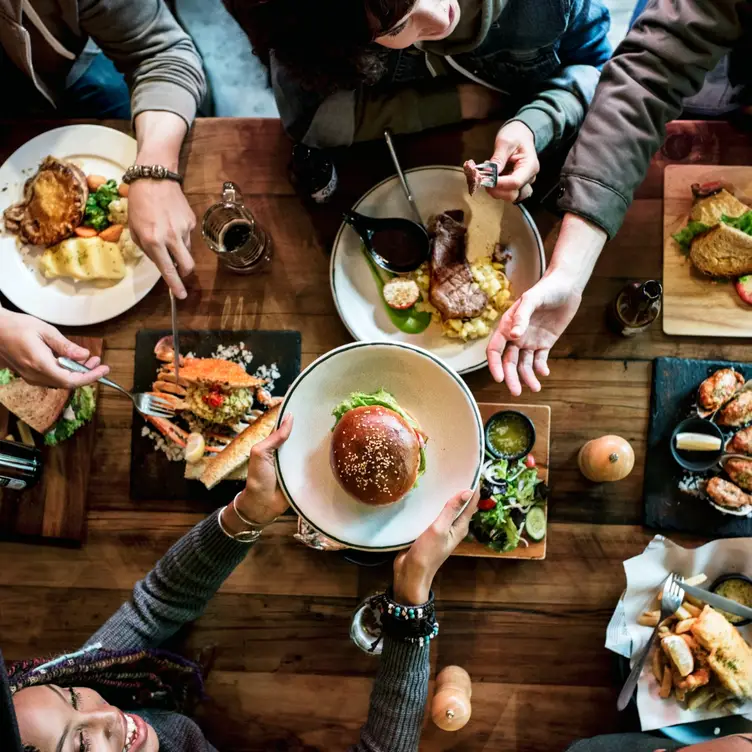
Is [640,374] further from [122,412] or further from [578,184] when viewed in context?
[122,412]

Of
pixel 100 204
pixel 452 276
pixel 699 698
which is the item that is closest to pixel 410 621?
pixel 699 698

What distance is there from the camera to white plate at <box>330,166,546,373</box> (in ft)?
6.40

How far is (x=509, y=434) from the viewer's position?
6.58ft

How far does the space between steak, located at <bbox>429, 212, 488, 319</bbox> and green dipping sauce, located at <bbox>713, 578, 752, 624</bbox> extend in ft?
3.97

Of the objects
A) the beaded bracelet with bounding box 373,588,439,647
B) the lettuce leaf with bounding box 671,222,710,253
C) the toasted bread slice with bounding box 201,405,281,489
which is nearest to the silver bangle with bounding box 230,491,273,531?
the toasted bread slice with bounding box 201,405,281,489

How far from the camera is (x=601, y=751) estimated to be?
185 cm

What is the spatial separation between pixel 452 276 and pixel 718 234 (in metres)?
0.87

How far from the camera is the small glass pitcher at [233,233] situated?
6.60 ft

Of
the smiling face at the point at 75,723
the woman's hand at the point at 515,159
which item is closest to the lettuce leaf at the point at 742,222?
the woman's hand at the point at 515,159

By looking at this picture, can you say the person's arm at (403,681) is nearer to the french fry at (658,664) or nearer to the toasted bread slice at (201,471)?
the toasted bread slice at (201,471)

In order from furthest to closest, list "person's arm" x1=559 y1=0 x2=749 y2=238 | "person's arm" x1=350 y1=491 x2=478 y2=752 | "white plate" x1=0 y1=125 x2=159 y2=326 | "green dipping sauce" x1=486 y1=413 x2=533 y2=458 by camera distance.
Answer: "white plate" x1=0 y1=125 x2=159 y2=326 < "green dipping sauce" x1=486 y1=413 x2=533 y2=458 < "person's arm" x1=559 y1=0 x2=749 y2=238 < "person's arm" x1=350 y1=491 x2=478 y2=752

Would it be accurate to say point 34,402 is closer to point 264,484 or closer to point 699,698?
point 264,484

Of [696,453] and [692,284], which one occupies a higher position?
[692,284]

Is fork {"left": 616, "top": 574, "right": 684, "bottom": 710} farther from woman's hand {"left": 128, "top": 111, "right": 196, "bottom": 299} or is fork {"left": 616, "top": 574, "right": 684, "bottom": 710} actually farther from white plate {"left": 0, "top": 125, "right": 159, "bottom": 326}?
white plate {"left": 0, "top": 125, "right": 159, "bottom": 326}
